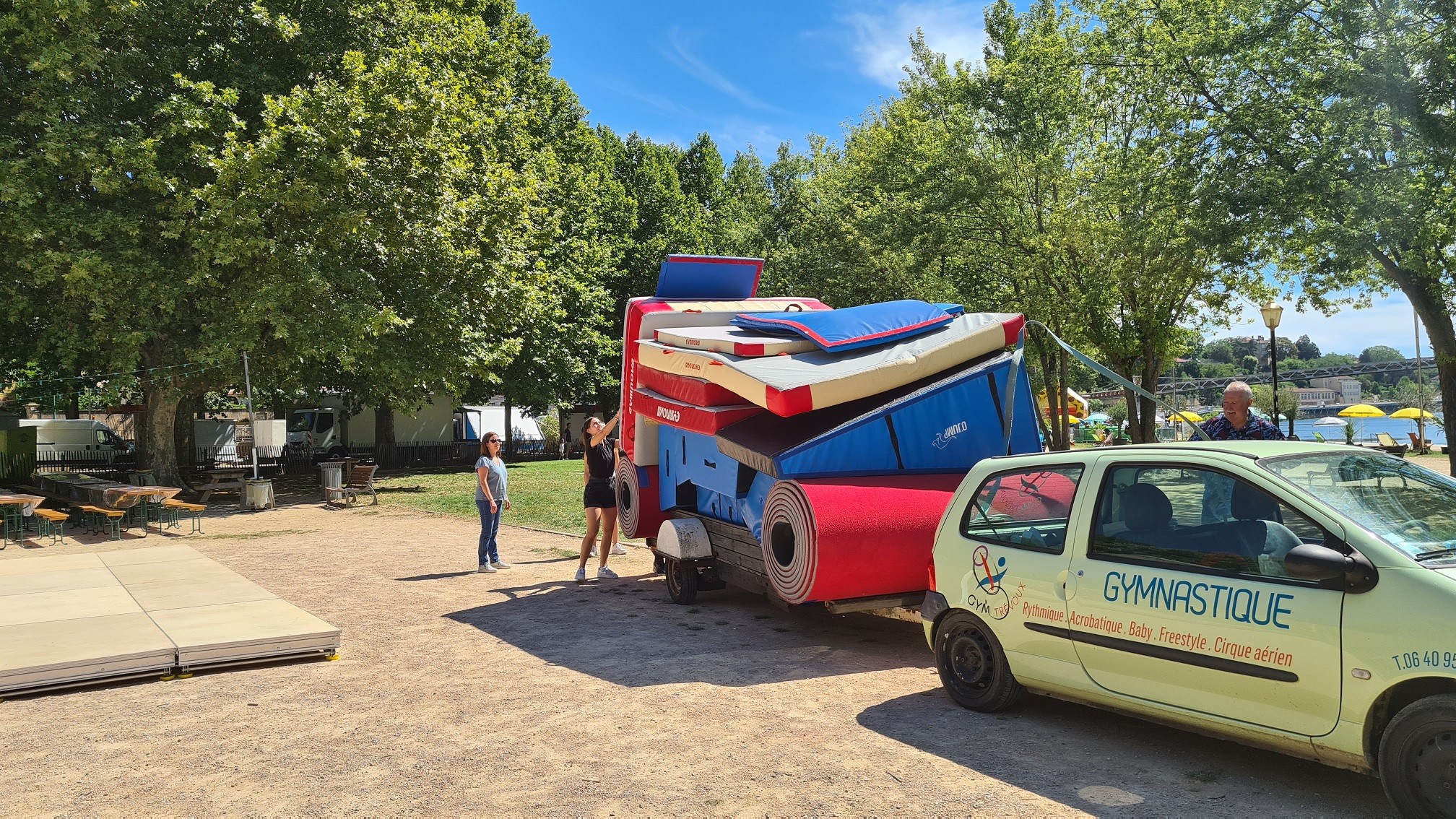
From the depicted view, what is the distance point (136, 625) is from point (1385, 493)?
29.0 ft

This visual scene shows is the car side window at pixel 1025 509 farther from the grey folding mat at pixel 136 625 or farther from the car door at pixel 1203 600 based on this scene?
the grey folding mat at pixel 136 625

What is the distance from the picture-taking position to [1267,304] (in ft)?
69.6

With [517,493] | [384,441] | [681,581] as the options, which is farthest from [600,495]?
[384,441]

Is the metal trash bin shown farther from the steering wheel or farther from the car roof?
the steering wheel

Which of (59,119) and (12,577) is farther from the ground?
(59,119)

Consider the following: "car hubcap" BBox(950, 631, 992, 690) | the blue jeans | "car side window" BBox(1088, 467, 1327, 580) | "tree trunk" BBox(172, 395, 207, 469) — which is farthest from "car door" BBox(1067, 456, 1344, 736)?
"tree trunk" BBox(172, 395, 207, 469)

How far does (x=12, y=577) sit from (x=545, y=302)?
23051mm

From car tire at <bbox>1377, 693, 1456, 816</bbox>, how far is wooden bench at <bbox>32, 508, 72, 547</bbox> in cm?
1866

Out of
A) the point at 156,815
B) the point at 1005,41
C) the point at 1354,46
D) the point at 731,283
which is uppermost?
the point at 1005,41

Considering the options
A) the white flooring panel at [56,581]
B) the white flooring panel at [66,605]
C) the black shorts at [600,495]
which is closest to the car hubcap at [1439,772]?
the black shorts at [600,495]

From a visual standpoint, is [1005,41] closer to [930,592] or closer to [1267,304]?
[1267,304]

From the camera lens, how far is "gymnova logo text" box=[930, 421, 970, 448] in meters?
8.66

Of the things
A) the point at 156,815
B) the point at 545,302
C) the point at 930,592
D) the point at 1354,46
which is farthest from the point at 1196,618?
the point at 545,302

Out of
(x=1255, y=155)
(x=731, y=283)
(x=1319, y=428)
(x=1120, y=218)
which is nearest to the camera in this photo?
(x=731, y=283)
